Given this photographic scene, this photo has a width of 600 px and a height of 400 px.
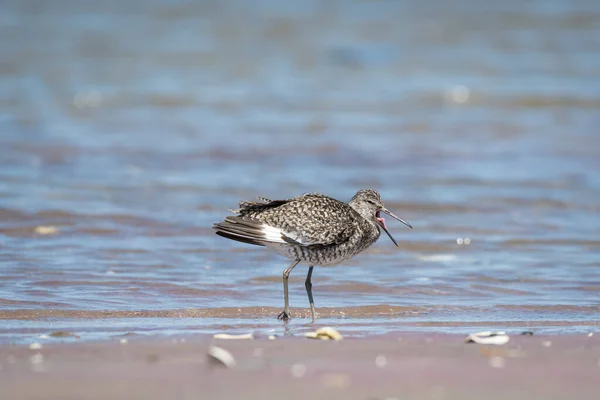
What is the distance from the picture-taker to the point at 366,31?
2622 centimetres

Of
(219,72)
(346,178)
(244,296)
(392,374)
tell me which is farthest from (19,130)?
(392,374)

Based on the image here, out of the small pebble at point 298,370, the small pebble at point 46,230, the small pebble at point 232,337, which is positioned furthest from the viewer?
the small pebble at point 46,230

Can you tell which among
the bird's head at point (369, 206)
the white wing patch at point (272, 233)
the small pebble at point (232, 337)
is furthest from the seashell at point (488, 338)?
the bird's head at point (369, 206)

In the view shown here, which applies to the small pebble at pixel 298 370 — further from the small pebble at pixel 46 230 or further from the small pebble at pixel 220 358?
the small pebble at pixel 46 230

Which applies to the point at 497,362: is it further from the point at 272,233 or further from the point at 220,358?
the point at 272,233

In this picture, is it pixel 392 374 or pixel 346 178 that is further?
pixel 346 178

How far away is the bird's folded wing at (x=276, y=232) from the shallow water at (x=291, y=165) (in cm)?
51

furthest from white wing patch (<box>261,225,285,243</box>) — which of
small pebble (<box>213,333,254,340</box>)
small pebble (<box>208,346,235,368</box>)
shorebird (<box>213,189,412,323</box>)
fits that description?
small pebble (<box>208,346,235,368</box>)

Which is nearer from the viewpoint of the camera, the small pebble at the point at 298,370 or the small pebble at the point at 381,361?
the small pebble at the point at 298,370

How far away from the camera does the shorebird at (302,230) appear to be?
7074mm

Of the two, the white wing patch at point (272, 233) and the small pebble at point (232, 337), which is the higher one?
the white wing patch at point (272, 233)

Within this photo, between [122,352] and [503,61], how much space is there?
17.7 m

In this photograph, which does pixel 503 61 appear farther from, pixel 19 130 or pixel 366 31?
pixel 19 130

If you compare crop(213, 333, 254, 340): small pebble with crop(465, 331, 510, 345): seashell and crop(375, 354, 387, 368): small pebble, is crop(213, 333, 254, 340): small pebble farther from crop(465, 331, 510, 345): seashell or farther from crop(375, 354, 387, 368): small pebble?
crop(465, 331, 510, 345): seashell
